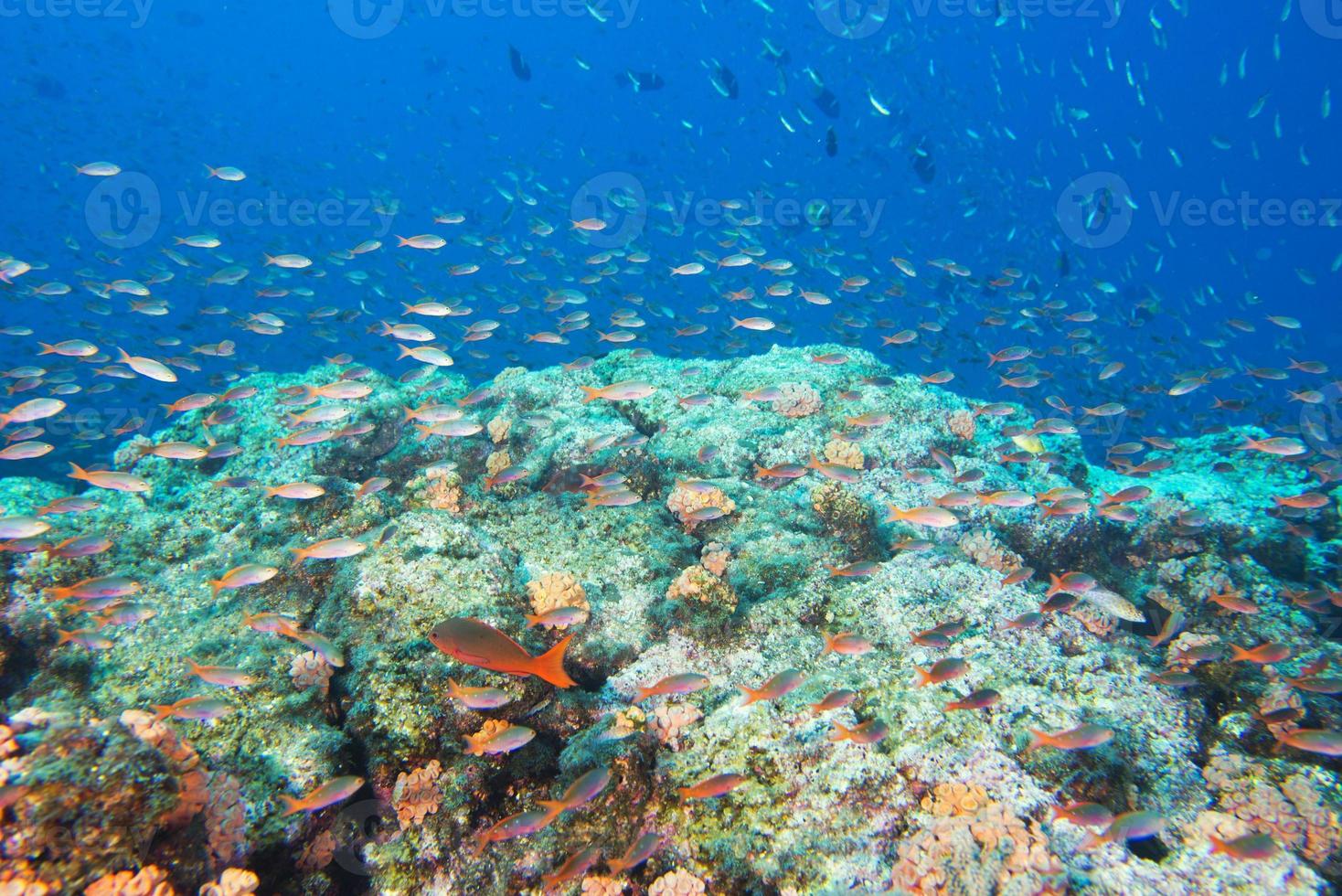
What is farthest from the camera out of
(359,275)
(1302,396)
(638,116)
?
(638,116)

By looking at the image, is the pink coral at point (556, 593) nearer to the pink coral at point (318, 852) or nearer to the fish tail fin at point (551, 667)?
the fish tail fin at point (551, 667)

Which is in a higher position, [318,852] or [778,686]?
[778,686]

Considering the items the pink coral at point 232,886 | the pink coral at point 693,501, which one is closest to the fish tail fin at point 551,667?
the pink coral at point 232,886

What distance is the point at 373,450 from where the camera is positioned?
27.3 ft

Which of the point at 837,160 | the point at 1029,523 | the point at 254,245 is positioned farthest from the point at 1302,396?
the point at 254,245

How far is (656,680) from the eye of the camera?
4.21 metres

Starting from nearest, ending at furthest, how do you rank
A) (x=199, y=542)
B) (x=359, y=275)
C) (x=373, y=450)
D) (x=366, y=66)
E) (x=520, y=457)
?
(x=199, y=542)
(x=520, y=457)
(x=373, y=450)
(x=359, y=275)
(x=366, y=66)

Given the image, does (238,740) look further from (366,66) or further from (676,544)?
(366,66)

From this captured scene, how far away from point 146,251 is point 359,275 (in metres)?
85.9

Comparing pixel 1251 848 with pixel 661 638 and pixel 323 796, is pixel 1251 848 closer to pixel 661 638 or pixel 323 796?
pixel 661 638

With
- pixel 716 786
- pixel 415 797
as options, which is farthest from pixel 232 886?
pixel 716 786

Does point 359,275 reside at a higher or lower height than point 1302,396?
lower

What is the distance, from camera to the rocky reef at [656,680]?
2936 millimetres

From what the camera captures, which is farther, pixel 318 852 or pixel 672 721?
pixel 672 721
